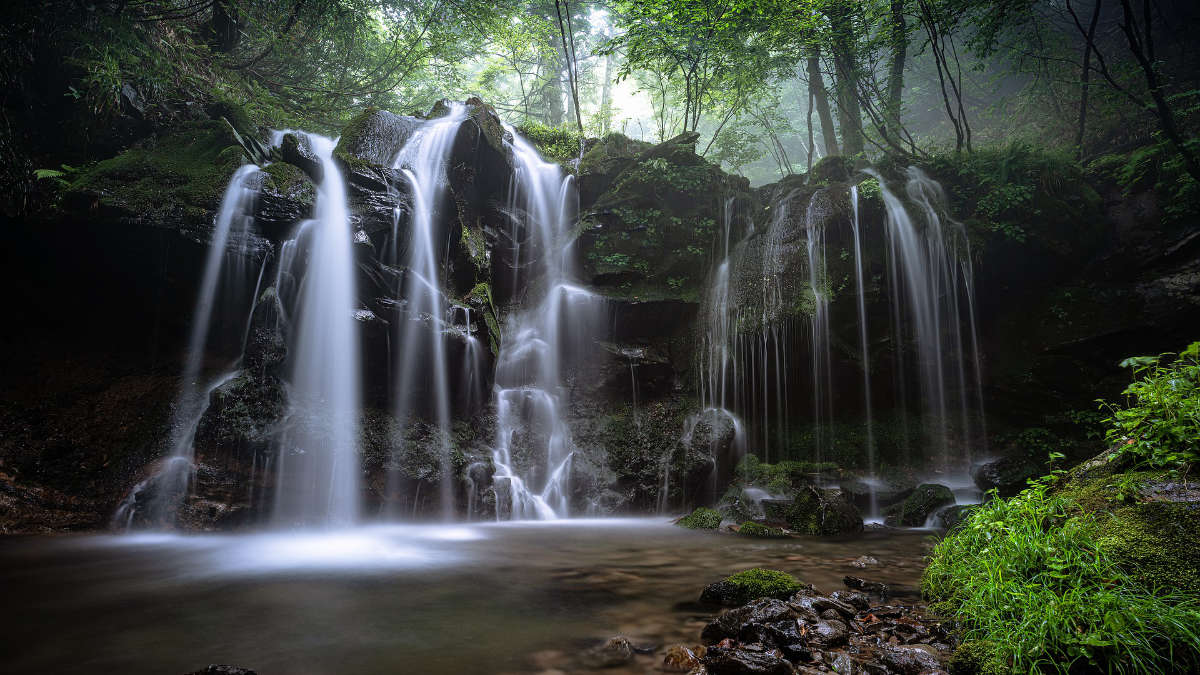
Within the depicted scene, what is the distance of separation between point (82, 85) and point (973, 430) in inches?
695

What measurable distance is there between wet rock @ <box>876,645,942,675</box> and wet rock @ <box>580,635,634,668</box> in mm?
1350

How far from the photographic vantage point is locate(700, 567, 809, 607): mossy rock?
144 inches

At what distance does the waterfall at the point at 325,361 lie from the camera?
24.1ft

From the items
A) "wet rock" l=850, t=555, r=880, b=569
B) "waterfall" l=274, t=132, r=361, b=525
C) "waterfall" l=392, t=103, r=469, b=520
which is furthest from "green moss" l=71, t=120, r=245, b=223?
"wet rock" l=850, t=555, r=880, b=569

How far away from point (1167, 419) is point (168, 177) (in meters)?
11.3

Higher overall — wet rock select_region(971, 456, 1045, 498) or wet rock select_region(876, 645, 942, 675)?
wet rock select_region(971, 456, 1045, 498)

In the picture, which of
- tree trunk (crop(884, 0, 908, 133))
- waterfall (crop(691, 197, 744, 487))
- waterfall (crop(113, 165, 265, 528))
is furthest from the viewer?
tree trunk (crop(884, 0, 908, 133))

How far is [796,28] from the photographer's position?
1237cm

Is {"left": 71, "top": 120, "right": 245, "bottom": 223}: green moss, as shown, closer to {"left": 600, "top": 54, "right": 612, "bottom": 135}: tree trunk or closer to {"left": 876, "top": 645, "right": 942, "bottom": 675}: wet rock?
{"left": 876, "top": 645, "right": 942, "bottom": 675}: wet rock

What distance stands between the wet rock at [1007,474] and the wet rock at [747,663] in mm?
7261

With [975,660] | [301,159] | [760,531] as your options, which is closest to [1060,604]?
[975,660]

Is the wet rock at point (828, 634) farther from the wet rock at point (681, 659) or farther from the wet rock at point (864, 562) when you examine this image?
the wet rock at point (864, 562)

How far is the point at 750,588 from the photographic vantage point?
3.72 metres

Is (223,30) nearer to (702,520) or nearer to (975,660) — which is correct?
(702,520)
